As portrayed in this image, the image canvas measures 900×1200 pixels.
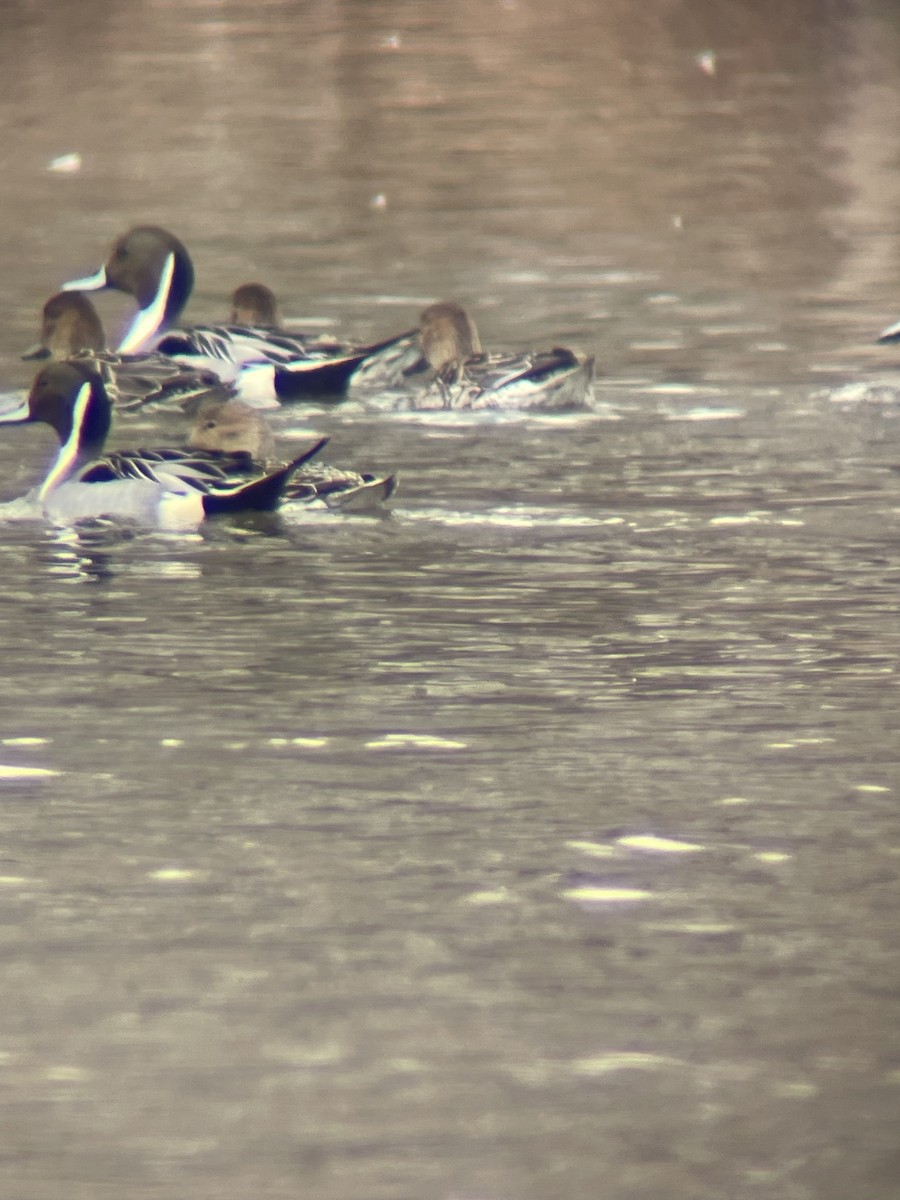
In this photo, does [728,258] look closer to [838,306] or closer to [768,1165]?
[838,306]

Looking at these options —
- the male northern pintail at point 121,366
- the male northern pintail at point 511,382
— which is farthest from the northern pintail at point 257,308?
the male northern pintail at point 511,382

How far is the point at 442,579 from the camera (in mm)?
8875

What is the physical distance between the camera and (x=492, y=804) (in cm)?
631

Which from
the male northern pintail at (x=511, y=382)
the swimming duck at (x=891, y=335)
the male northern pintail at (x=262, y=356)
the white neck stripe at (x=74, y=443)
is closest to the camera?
the white neck stripe at (x=74, y=443)

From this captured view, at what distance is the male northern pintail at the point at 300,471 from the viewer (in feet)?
33.0

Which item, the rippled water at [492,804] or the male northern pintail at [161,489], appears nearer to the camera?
the rippled water at [492,804]

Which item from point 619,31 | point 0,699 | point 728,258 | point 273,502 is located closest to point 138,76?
point 619,31

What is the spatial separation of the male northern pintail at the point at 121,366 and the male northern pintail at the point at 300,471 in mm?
1288

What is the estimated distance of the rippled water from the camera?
460 cm

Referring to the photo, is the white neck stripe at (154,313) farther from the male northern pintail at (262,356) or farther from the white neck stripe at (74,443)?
the white neck stripe at (74,443)

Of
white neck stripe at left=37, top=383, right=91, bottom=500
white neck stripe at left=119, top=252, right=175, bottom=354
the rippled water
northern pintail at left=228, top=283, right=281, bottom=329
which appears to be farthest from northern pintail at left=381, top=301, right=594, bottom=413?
white neck stripe at left=119, top=252, right=175, bottom=354

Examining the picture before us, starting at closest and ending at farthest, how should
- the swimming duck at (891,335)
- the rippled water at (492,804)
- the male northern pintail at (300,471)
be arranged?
the rippled water at (492,804) < the male northern pintail at (300,471) < the swimming duck at (891,335)

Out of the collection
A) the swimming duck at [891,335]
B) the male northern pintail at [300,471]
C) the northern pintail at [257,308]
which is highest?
the male northern pintail at [300,471]

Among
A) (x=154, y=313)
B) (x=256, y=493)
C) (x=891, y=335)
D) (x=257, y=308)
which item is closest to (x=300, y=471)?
(x=256, y=493)
